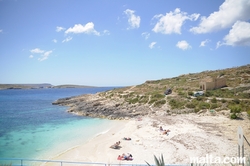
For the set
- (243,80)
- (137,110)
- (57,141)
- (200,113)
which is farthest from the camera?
(243,80)

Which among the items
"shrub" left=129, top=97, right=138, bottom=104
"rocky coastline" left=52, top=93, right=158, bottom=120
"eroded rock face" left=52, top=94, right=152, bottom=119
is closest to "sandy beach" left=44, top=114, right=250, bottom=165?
"rocky coastline" left=52, top=93, right=158, bottom=120

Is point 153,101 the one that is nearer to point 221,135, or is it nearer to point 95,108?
point 95,108

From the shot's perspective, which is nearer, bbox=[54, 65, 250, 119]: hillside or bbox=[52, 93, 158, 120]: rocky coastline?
bbox=[54, 65, 250, 119]: hillside

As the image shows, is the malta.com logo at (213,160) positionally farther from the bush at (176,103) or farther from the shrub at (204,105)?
the bush at (176,103)

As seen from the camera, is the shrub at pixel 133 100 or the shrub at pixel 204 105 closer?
the shrub at pixel 204 105

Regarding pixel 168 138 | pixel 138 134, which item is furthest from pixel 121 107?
pixel 168 138

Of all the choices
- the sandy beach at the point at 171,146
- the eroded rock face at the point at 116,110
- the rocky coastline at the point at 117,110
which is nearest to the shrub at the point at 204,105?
the rocky coastline at the point at 117,110

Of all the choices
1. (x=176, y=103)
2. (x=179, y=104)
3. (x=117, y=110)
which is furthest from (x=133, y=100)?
(x=179, y=104)

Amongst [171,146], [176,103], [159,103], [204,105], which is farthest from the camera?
[159,103]

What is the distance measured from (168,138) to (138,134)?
3.91 m

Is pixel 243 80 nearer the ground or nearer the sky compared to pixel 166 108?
nearer the sky

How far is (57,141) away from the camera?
68.0ft

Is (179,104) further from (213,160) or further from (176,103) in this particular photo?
(213,160)

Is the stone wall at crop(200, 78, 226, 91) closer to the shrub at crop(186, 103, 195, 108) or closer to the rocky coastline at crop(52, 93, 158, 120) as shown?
the shrub at crop(186, 103, 195, 108)
